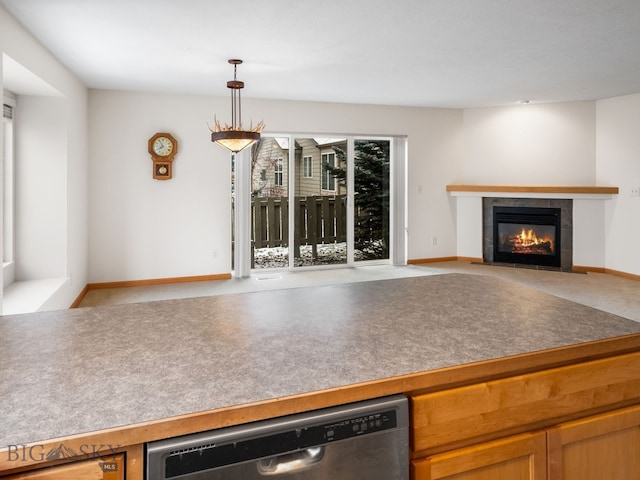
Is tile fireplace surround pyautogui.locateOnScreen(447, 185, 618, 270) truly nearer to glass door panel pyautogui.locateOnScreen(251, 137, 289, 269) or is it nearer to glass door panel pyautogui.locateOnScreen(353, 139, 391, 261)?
glass door panel pyautogui.locateOnScreen(353, 139, 391, 261)

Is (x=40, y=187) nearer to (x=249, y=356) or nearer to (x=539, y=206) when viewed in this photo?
(x=249, y=356)

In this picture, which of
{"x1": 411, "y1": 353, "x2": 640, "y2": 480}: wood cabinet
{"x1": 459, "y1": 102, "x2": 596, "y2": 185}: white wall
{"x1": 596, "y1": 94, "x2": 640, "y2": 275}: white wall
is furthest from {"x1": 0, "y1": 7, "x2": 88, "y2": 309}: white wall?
{"x1": 596, "y1": 94, "x2": 640, "y2": 275}: white wall

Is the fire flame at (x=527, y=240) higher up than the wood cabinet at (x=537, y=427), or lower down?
higher up

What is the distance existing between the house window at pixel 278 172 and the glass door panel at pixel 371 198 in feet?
3.75

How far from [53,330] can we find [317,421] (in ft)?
2.77

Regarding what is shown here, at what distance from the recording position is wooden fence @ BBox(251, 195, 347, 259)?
683 cm

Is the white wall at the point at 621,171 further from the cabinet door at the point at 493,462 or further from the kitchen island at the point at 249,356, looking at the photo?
the cabinet door at the point at 493,462

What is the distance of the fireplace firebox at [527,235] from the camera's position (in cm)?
705

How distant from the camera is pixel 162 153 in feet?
20.1

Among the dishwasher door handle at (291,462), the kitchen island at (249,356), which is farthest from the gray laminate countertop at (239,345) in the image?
the dishwasher door handle at (291,462)

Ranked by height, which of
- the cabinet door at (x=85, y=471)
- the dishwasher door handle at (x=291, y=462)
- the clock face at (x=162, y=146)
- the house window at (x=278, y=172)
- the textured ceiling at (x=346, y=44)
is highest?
the textured ceiling at (x=346, y=44)

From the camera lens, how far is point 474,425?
1.13 metres

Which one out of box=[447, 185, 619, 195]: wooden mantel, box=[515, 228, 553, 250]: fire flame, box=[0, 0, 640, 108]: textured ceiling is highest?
box=[0, 0, 640, 108]: textured ceiling

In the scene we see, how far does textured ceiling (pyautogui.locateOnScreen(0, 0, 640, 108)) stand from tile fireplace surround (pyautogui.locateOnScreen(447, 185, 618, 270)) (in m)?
1.42
